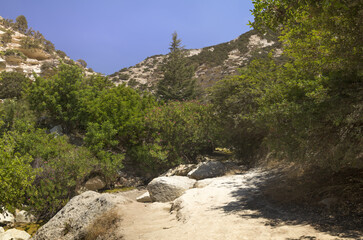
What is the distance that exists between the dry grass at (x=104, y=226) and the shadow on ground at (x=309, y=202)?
3.26m

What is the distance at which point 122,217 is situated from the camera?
23.4 ft

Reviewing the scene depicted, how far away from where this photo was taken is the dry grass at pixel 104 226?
6820 millimetres

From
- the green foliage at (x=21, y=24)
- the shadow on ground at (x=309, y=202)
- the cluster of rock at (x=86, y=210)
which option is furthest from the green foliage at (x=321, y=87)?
the green foliage at (x=21, y=24)

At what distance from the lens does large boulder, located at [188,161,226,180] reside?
1234 centimetres

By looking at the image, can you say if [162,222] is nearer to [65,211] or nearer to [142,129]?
[65,211]

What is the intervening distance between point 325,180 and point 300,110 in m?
2.57

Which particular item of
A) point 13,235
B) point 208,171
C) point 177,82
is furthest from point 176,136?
point 177,82

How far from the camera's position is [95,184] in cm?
1536

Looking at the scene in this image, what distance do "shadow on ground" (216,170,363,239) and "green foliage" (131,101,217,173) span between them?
757 centimetres

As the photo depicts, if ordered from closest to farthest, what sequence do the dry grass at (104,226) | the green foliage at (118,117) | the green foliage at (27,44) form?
1. the dry grass at (104,226)
2. the green foliage at (118,117)
3. the green foliage at (27,44)

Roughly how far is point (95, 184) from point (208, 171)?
25.0 feet

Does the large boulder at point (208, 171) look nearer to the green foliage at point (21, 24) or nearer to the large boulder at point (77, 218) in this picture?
the large boulder at point (77, 218)

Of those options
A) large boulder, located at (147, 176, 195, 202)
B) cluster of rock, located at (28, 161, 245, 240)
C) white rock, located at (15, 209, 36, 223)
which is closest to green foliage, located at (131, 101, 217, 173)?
large boulder, located at (147, 176, 195, 202)

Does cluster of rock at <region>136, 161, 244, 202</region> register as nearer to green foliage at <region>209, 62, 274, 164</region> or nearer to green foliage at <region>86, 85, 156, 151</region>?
green foliage at <region>209, 62, 274, 164</region>
